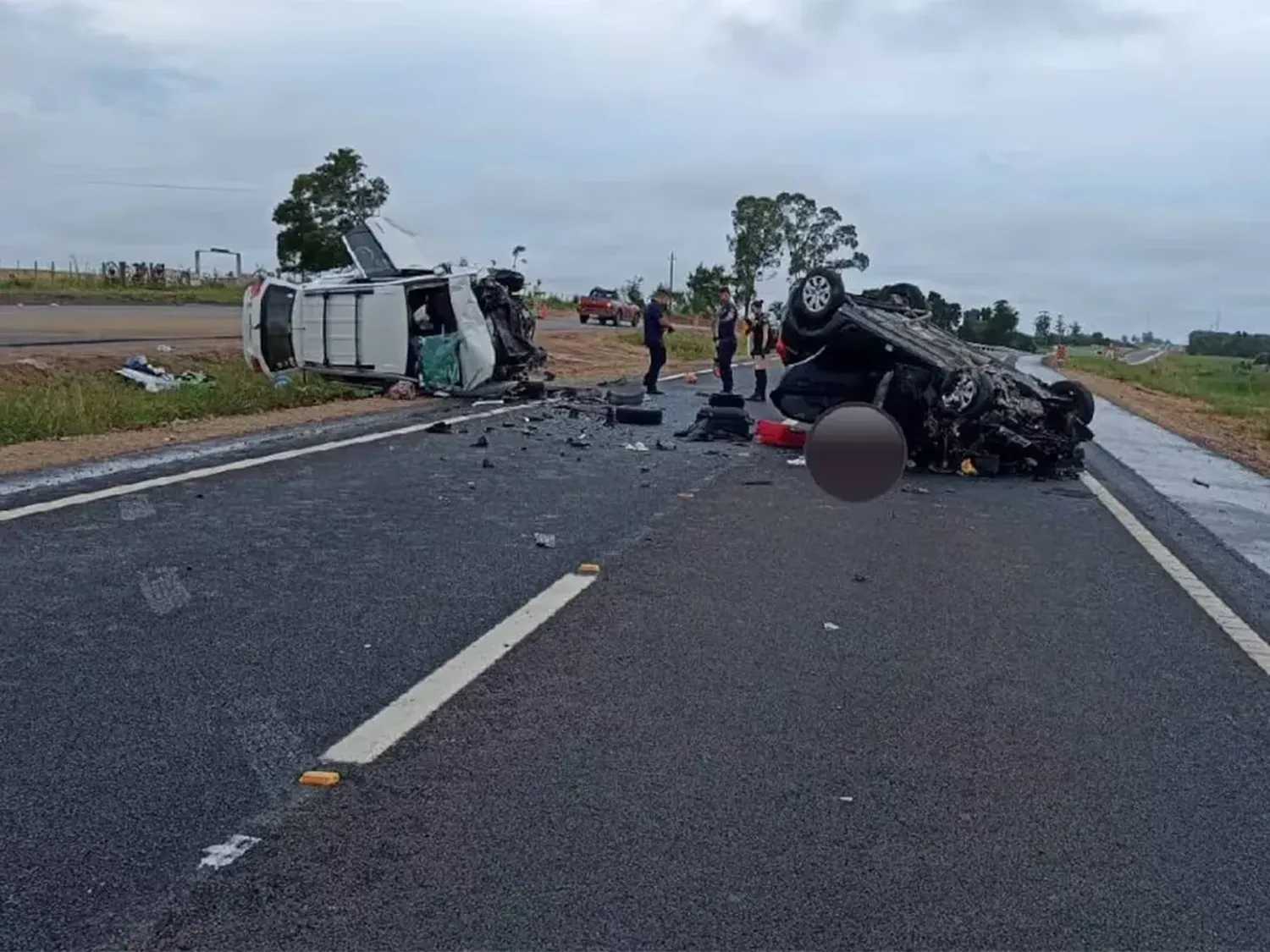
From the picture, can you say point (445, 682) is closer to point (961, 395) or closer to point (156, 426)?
point (961, 395)

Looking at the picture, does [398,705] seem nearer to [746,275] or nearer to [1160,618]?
[1160,618]

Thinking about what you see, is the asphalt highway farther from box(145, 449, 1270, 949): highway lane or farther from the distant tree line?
the distant tree line

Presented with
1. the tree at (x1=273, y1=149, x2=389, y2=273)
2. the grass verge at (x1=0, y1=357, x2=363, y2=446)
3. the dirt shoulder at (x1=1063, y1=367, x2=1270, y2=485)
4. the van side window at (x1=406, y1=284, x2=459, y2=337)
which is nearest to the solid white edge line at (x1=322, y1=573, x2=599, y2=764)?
the grass verge at (x1=0, y1=357, x2=363, y2=446)

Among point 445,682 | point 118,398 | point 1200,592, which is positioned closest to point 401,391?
point 118,398

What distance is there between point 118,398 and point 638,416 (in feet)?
20.6

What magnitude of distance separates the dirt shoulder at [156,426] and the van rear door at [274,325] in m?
1.13

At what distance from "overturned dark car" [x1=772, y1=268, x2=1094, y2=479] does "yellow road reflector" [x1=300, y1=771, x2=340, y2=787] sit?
10.0 metres

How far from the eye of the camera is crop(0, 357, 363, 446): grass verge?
14.2m

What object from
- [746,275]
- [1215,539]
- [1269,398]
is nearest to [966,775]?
[1215,539]

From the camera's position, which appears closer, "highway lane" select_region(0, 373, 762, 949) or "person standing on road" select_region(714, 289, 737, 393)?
"highway lane" select_region(0, 373, 762, 949)

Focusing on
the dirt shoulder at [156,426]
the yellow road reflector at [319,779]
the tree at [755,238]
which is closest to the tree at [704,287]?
the tree at [755,238]

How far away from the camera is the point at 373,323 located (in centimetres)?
1991

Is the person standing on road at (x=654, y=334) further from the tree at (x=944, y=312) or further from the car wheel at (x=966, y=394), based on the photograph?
the car wheel at (x=966, y=394)

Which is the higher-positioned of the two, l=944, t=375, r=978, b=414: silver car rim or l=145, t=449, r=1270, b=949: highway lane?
l=944, t=375, r=978, b=414: silver car rim
